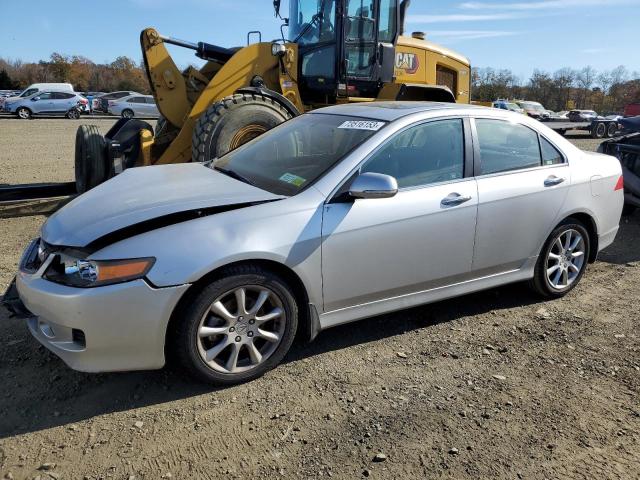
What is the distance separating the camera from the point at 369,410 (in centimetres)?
296

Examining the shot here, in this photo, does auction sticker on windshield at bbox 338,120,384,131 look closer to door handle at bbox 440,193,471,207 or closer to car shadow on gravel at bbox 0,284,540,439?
door handle at bbox 440,193,471,207

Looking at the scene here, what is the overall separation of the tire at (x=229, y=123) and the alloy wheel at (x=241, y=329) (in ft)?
11.6

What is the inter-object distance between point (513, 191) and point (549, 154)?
0.66 metres

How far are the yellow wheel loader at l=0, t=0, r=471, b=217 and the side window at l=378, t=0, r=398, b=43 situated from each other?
0.01 metres

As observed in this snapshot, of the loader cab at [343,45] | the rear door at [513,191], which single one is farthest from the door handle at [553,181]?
the loader cab at [343,45]

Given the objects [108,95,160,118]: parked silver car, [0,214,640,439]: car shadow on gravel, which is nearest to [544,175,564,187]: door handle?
[0,214,640,439]: car shadow on gravel

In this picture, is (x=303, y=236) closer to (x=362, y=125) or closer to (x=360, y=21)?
(x=362, y=125)

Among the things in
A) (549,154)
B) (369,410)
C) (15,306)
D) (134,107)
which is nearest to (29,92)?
(134,107)

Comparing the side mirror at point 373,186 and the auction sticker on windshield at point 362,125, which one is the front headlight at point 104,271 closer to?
the side mirror at point 373,186

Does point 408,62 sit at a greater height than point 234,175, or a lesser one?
greater

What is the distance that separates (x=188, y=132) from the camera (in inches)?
274

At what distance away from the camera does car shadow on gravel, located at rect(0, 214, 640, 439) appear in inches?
112

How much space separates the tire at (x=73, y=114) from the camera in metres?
30.0

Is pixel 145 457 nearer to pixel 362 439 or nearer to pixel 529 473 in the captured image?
pixel 362 439
